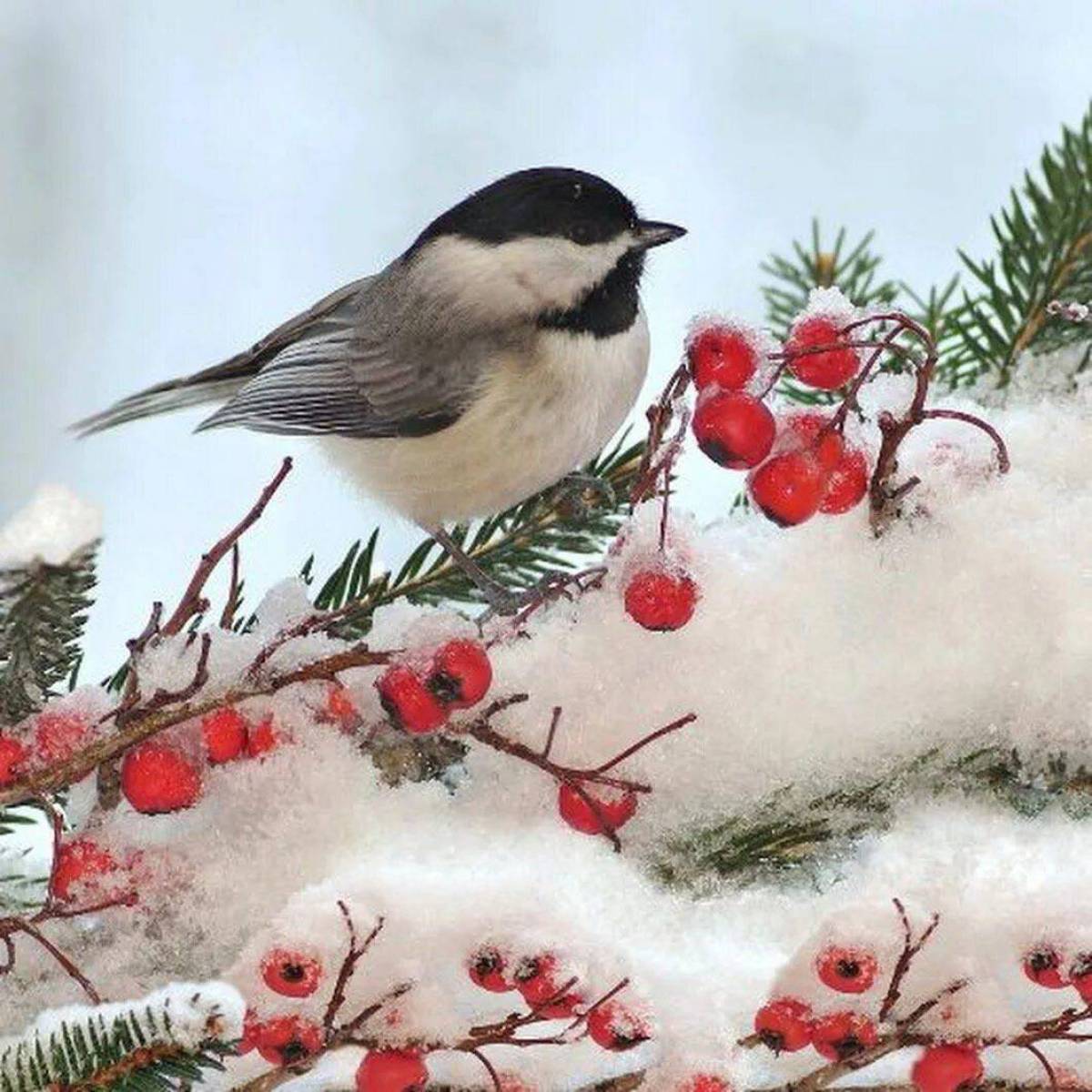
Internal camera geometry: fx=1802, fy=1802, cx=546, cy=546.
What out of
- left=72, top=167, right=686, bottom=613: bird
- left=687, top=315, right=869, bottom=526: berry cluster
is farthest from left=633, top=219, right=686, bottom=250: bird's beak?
left=687, top=315, right=869, bottom=526: berry cluster

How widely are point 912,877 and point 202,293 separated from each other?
9.63ft

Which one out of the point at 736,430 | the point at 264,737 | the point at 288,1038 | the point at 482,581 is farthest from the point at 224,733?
the point at 482,581

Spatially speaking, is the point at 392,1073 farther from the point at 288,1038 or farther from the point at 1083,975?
the point at 1083,975

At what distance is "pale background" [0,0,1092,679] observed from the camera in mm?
3418

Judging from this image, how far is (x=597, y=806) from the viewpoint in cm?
81

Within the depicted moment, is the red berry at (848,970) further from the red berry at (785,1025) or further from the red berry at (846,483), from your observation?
the red berry at (846,483)

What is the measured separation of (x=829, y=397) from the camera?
1.29 meters

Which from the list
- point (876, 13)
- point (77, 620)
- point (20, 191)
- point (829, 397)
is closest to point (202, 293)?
point (20, 191)

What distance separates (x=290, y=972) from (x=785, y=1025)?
0.23 meters

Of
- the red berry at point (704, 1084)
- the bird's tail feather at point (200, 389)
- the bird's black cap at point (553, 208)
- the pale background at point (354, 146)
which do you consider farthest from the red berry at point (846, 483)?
the pale background at point (354, 146)

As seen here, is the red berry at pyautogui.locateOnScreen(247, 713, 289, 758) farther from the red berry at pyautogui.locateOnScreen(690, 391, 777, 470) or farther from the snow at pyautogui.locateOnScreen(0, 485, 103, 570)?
the red berry at pyautogui.locateOnScreen(690, 391, 777, 470)

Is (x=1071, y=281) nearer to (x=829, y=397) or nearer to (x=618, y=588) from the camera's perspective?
(x=829, y=397)

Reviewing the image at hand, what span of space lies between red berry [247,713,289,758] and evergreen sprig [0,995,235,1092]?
0.50 ft

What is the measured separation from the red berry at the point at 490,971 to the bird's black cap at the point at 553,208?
86cm
